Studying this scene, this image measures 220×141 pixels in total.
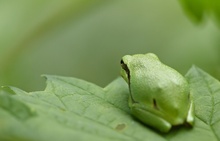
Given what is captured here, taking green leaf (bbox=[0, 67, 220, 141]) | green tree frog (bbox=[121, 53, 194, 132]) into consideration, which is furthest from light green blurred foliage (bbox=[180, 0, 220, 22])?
green tree frog (bbox=[121, 53, 194, 132])

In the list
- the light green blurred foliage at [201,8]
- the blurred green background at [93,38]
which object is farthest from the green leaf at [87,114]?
the blurred green background at [93,38]

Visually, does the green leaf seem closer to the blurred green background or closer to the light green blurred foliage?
the light green blurred foliage

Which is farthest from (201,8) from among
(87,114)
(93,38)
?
(93,38)

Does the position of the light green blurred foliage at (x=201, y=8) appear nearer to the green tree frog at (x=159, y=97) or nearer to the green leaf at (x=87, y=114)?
the green leaf at (x=87, y=114)

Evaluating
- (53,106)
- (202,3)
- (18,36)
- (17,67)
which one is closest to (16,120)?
(53,106)

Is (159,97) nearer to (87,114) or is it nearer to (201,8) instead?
(87,114)
